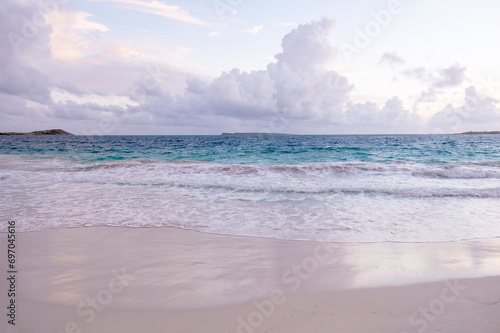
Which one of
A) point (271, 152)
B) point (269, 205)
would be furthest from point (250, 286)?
point (271, 152)

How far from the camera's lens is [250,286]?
4043 mm

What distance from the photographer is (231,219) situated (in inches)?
303

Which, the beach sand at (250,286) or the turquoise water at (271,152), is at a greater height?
the turquoise water at (271,152)

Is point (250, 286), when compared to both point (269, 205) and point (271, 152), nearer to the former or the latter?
point (269, 205)

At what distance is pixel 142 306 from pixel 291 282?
2.08m

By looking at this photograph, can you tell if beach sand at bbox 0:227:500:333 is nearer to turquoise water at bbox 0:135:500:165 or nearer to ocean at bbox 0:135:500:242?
ocean at bbox 0:135:500:242

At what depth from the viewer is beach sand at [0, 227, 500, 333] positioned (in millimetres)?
3232

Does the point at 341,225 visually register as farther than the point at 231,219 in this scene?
No

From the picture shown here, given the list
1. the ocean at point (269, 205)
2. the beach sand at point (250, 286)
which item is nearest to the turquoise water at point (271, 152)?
the ocean at point (269, 205)

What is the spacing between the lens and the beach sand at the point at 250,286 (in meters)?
3.23

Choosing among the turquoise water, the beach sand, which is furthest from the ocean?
the turquoise water

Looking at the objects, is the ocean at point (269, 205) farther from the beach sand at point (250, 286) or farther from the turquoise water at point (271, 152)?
the turquoise water at point (271, 152)

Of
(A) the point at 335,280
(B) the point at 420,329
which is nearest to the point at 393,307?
(B) the point at 420,329

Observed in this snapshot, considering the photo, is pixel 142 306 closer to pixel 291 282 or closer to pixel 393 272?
pixel 291 282
